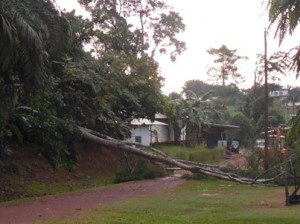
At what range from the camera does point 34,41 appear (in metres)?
12.0

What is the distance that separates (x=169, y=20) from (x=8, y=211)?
35164 mm

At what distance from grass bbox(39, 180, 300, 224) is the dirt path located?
0.80m

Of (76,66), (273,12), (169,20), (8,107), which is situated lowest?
(8,107)

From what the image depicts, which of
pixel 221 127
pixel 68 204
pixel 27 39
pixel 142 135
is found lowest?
pixel 68 204

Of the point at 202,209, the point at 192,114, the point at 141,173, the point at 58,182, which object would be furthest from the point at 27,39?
the point at 192,114

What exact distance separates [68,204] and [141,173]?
38.5ft

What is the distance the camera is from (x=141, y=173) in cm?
2689

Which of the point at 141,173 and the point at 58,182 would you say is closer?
the point at 58,182

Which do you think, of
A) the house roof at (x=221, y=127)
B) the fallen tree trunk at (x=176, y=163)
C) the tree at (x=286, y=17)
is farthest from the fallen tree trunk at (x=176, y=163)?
the house roof at (x=221, y=127)

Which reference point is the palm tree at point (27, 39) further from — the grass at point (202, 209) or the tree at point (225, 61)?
the tree at point (225, 61)

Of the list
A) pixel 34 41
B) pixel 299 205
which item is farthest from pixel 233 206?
pixel 34 41

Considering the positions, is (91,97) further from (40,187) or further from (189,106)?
(189,106)

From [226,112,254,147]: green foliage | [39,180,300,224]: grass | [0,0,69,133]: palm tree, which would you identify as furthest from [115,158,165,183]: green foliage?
[226,112,254,147]: green foliage

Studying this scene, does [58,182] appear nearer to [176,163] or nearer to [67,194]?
[67,194]
